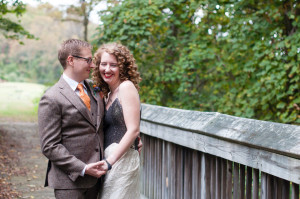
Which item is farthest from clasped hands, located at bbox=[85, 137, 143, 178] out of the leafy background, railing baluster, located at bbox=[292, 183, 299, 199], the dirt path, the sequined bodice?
the leafy background

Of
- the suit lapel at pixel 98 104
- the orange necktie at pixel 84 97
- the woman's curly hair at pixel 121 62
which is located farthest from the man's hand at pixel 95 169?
the woman's curly hair at pixel 121 62

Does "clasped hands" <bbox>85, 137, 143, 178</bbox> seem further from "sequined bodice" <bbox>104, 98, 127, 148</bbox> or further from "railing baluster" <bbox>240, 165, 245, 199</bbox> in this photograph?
"railing baluster" <bbox>240, 165, 245, 199</bbox>

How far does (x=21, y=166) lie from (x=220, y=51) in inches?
192

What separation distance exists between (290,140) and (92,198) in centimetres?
154

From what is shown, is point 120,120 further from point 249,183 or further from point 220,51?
point 220,51

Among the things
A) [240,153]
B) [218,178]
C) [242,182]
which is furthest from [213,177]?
[240,153]

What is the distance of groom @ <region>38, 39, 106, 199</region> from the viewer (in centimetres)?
263

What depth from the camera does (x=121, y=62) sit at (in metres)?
2.97

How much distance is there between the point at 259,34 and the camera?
24.8 feet

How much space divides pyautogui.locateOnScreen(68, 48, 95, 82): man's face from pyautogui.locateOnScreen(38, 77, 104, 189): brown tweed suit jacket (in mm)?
107

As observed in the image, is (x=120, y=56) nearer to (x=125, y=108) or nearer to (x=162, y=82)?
(x=125, y=108)

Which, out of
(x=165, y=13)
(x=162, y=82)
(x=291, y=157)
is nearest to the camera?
(x=291, y=157)

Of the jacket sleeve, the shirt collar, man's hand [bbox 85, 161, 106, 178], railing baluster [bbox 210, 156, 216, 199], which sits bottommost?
railing baluster [bbox 210, 156, 216, 199]

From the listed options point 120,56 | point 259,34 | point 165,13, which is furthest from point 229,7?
point 120,56
